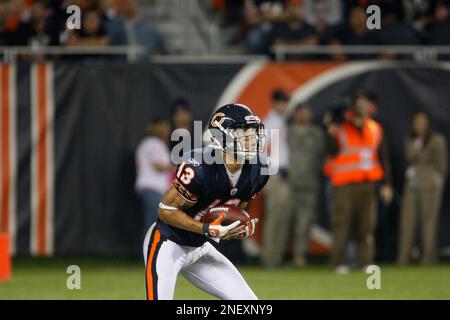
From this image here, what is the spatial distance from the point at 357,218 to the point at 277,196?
3.67ft

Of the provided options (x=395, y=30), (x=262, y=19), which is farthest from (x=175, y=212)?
(x=262, y=19)

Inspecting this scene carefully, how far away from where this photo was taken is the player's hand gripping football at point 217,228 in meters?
6.43

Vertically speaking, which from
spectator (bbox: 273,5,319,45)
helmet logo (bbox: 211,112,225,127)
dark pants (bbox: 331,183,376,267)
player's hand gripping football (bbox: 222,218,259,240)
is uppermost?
spectator (bbox: 273,5,319,45)

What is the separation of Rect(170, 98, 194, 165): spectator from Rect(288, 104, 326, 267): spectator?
1.29m

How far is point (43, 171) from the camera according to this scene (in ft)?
43.9

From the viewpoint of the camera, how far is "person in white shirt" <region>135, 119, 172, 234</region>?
42.6ft

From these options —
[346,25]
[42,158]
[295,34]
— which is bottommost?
[42,158]

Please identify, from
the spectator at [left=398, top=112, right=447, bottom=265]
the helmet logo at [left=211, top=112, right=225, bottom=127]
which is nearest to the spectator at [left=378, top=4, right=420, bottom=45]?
the spectator at [left=398, top=112, right=447, bottom=265]

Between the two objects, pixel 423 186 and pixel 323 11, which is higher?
pixel 323 11

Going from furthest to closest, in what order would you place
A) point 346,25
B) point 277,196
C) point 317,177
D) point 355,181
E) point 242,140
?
point 346,25 < point 317,177 < point 277,196 < point 355,181 < point 242,140

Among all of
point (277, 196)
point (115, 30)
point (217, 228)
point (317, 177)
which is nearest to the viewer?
point (217, 228)

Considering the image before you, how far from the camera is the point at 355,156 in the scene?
12.5 m

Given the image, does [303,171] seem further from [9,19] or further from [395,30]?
[9,19]

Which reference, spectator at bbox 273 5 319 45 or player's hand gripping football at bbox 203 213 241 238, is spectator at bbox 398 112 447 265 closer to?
spectator at bbox 273 5 319 45
